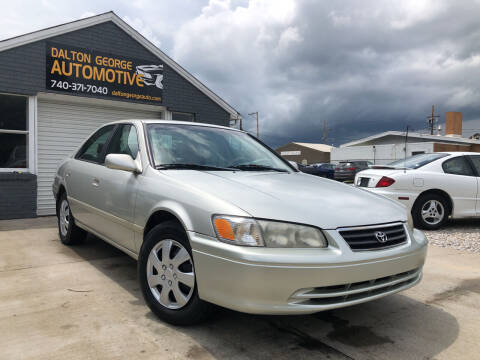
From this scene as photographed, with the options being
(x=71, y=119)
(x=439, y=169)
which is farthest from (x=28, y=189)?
(x=439, y=169)

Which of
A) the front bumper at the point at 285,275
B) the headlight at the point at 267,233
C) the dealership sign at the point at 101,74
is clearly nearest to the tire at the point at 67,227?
the front bumper at the point at 285,275

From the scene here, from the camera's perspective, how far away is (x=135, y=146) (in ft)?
11.7

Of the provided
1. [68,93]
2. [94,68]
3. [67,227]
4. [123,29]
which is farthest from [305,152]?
[67,227]

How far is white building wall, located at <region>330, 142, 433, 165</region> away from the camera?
30.2 meters

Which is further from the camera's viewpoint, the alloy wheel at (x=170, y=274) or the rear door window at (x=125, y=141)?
the rear door window at (x=125, y=141)

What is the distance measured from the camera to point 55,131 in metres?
8.30

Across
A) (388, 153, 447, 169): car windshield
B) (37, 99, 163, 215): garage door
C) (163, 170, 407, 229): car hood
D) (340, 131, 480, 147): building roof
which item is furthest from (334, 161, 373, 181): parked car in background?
(163, 170, 407, 229): car hood

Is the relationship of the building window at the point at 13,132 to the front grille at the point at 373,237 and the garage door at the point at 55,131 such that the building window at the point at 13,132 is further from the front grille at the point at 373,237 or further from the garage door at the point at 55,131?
the front grille at the point at 373,237

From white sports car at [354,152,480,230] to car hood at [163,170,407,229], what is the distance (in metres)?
3.86

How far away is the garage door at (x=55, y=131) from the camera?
814cm

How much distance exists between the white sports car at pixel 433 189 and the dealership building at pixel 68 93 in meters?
5.05

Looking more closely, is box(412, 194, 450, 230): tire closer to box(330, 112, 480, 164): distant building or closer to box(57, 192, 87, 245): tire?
box(57, 192, 87, 245): tire

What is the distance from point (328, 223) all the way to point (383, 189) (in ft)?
15.5

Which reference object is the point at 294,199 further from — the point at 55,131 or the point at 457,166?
the point at 55,131
